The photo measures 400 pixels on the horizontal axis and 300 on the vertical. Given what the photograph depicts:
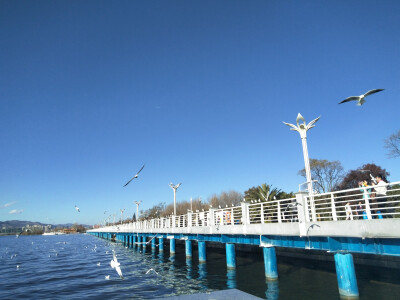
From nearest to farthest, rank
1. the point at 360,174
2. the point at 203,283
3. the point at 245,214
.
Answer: the point at 203,283 < the point at 245,214 < the point at 360,174

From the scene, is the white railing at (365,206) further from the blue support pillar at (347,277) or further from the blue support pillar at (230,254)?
the blue support pillar at (230,254)

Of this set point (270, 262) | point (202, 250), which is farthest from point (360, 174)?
point (270, 262)

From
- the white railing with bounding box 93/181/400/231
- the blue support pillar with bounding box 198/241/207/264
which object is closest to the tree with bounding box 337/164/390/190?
the white railing with bounding box 93/181/400/231

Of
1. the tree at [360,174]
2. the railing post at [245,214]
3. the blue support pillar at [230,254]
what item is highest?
the tree at [360,174]

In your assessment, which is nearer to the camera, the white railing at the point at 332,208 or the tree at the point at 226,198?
the white railing at the point at 332,208

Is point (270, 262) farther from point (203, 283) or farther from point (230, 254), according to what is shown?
point (230, 254)

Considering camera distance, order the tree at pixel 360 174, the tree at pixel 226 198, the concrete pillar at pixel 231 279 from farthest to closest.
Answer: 1. the tree at pixel 226 198
2. the tree at pixel 360 174
3. the concrete pillar at pixel 231 279

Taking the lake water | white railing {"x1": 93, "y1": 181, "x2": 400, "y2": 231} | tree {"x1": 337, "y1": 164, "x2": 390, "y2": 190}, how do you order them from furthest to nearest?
tree {"x1": 337, "y1": 164, "x2": 390, "y2": 190} → the lake water → white railing {"x1": 93, "y1": 181, "x2": 400, "y2": 231}

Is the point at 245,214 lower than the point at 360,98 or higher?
lower

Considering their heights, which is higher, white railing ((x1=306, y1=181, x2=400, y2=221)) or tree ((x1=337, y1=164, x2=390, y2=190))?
tree ((x1=337, y1=164, x2=390, y2=190))

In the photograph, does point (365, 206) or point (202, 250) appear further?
point (202, 250)

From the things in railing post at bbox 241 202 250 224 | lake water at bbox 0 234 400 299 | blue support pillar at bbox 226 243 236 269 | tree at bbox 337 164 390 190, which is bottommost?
lake water at bbox 0 234 400 299

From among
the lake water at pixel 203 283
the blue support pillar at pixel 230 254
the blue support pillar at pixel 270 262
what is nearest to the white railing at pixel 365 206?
the blue support pillar at pixel 270 262

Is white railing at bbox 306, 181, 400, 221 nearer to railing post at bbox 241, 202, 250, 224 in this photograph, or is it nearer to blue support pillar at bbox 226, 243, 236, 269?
railing post at bbox 241, 202, 250, 224
